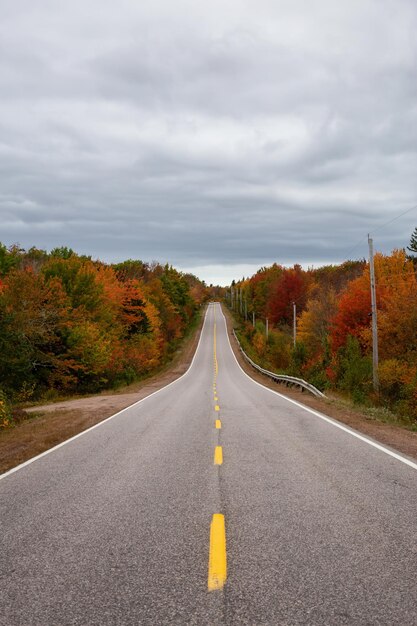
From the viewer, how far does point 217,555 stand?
4.39 meters

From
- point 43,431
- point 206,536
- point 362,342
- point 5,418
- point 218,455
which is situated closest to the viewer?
point 206,536

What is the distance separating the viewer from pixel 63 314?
32.0 meters

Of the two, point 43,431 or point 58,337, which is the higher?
point 58,337

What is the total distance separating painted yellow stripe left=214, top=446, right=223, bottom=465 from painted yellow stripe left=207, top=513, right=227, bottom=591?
2938 mm

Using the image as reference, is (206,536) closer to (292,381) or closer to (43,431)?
(43,431)

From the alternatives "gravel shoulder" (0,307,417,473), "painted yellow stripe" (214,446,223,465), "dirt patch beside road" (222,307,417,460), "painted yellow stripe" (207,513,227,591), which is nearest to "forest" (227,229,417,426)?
"dirt patch beside road" (222,307,417,460)

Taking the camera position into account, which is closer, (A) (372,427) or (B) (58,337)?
(A) (372,427)

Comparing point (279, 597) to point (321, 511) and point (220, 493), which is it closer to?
point (321, 511)

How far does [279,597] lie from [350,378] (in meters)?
27.3

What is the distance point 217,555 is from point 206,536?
1.65 ft

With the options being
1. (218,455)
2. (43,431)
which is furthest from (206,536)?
(43,431)

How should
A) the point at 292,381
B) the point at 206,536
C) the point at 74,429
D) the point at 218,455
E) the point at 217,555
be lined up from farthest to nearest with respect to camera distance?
1. the point at 292,381
2. the point at 74,429
3. the point at 218,455
4. the point at 206,536
5. the point at 217,555

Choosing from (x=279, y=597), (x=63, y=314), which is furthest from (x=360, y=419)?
(x=63, y=314)

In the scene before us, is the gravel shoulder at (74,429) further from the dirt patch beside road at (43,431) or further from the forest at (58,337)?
the forest at (58,337)
